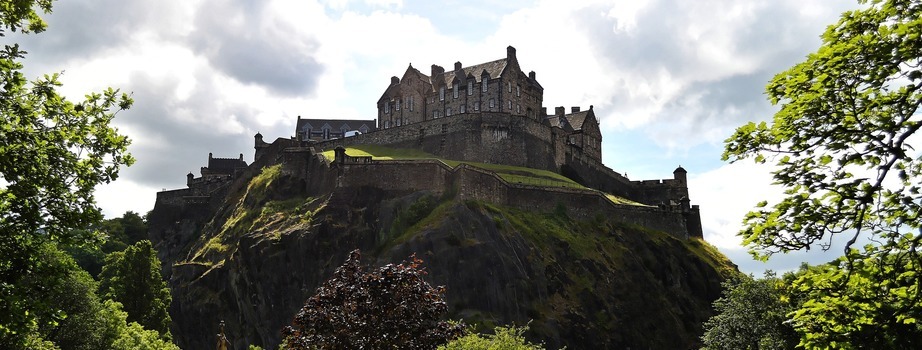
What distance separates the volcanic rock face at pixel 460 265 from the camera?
199 feet

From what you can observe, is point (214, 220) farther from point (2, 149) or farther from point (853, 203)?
point (853, 203)

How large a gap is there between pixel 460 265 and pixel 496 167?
2212 centimetres

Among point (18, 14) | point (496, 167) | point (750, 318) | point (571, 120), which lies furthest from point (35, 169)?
point (571, 120)

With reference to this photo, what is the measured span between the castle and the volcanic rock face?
5.73ft

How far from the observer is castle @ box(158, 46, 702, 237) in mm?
71125

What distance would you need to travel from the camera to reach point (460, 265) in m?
60.9

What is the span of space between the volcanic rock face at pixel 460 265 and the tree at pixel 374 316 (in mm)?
31838

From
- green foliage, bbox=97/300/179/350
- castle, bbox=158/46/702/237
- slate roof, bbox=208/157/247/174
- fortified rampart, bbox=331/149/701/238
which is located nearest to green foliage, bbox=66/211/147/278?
castle, bbox=158/46/702/237

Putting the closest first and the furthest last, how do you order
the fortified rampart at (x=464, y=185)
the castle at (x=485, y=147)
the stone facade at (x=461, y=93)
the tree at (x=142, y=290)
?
the tree at (x=142, y=290), the fortified rampart at (x=464, y=185), the castle at (x=485, y=147), the stone facade at (x=461, y=93)

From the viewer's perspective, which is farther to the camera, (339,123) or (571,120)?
(339,123)

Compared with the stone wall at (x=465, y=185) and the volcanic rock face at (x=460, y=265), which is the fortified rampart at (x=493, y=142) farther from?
the volcanic rock face at (x=460, y=265)

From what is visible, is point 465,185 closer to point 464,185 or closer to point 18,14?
point 464,185

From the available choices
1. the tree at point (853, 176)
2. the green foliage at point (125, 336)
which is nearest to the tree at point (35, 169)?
the tree at point (853, 176)

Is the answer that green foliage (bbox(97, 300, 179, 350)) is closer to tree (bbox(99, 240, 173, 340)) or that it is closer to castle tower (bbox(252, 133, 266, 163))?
tree (bbox(99, 240, 173, 340))
